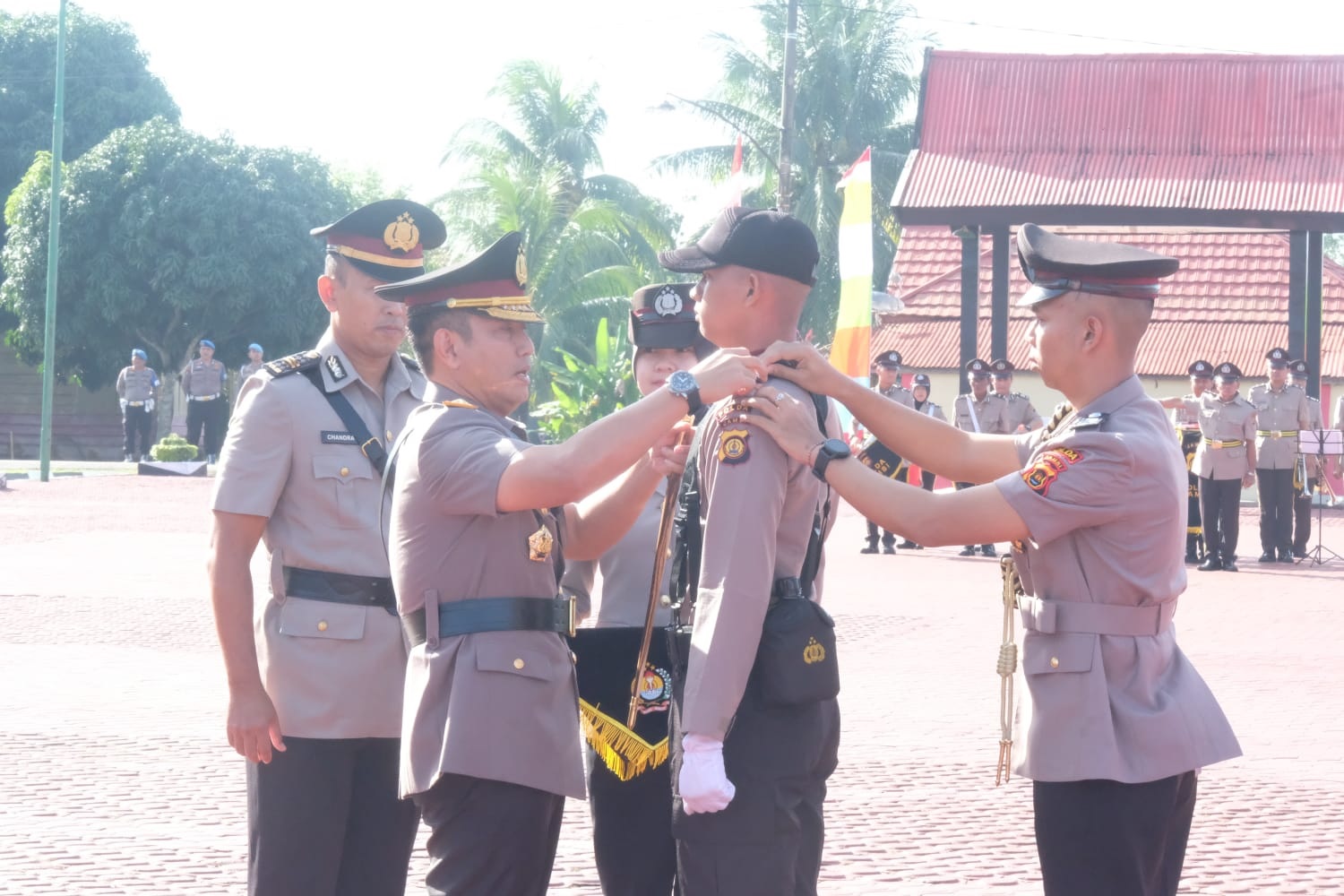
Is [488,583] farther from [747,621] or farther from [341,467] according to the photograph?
[341,467]

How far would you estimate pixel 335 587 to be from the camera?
13.4ft

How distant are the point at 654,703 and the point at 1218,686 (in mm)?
6576

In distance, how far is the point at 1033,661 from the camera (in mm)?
3576

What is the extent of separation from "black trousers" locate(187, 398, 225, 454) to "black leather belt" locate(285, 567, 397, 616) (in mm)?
28054

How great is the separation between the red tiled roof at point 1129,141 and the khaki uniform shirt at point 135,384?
17799mm

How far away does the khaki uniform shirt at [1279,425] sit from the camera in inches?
719

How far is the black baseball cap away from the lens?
3611 millimetres

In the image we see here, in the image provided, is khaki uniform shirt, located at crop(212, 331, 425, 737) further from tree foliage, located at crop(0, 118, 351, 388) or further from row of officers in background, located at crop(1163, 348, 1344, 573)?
tree foliage, located at crop(0, 118, 351, 388)

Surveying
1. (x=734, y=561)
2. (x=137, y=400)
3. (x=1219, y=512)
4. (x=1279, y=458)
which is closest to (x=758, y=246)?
(x=734, y=561)

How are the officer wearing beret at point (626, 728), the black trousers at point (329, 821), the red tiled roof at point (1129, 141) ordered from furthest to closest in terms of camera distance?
the red tiled roof at point (1129, 141) → the officer wearing beret at point (626, 728) → the black trousers at point (329, 821)

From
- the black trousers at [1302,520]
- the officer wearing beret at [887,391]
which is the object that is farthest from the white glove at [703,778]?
the black trousers at [1302,520]

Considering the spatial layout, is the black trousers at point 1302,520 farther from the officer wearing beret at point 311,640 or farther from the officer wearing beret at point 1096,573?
the officer wearing beret at point 311,640

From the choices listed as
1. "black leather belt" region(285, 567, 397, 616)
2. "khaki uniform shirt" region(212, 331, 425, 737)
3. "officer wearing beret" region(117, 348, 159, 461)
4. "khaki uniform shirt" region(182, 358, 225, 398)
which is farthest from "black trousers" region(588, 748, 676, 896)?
"officer wearing beret" region(117, 348, 159, 461)

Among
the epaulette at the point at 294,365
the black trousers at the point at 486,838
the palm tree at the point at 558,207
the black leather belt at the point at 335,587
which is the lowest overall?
the black trousers at the point at 486,838
